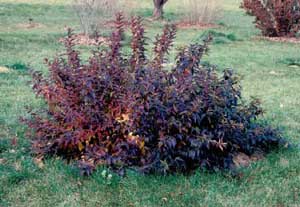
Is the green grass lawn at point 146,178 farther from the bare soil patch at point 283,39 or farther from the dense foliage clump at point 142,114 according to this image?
the bare soil patch at point 283,39

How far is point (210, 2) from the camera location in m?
18.5

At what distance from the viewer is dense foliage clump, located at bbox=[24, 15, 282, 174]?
461 cm

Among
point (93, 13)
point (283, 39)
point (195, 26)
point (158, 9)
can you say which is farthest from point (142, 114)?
point (158, 9)

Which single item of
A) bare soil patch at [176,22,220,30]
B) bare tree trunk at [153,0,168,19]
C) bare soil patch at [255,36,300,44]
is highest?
bare tree trunk at [153,0,168,19]

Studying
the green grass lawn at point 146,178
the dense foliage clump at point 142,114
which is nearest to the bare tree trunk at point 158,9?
the green grass lawn at point 146,178

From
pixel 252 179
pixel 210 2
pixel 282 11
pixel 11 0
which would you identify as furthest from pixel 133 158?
pixel 11 0

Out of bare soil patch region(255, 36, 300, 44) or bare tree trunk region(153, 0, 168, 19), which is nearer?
bare soil patch region(255, 36, 300, 44)

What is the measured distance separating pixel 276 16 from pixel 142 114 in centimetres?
1342

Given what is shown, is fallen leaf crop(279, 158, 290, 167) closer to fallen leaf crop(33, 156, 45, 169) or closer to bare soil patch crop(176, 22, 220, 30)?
fallen leaf crop(33, 156, 45, 169)

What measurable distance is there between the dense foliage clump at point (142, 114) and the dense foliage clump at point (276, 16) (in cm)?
1235

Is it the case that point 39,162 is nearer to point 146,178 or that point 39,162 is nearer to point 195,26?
point 146,178

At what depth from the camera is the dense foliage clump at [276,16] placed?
55.3ft

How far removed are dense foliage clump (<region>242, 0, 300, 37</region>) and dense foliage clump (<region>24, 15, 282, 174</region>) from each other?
12354 millimetres

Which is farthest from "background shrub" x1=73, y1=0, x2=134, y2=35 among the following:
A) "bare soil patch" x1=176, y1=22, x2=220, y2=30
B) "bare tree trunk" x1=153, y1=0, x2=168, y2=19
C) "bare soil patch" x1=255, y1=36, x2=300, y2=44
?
"bare tree trunk" x1=153, y1=0, x2=168, y2=19
